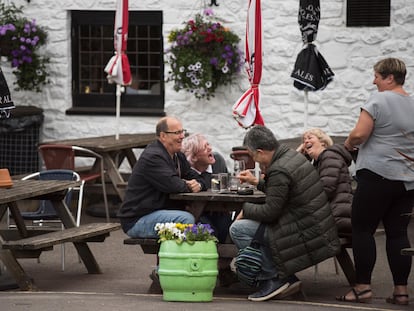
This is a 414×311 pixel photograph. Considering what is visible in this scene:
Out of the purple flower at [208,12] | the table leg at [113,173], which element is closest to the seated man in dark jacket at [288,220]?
the table leg at [113,173]

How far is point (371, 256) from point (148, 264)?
2.42 metres

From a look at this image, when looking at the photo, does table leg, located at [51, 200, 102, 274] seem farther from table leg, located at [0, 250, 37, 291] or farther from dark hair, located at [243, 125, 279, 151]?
dark hair, located at [243, 125, 279, 151]

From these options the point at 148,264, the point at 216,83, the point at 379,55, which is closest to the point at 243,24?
the point at 216,83

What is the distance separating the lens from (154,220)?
8953 millimetres

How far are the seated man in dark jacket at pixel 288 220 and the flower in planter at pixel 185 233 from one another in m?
0.35

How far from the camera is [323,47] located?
13406 millimetres

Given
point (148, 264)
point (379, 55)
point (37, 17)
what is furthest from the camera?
point (37, 17)

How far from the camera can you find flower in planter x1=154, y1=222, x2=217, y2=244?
8445mm

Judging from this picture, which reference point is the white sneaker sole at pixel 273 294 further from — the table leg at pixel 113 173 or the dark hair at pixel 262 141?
the table leg at pixel 113 173

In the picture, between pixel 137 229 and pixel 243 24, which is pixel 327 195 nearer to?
pixel 137 229

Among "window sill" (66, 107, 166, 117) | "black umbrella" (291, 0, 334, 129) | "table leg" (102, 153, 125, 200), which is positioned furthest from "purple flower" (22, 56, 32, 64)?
"black umbrella" (291, 0, 334, 129)

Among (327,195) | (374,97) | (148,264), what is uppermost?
(374,97)

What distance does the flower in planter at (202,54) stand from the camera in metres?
13.4

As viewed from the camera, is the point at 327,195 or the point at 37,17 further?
the point at 37,17
